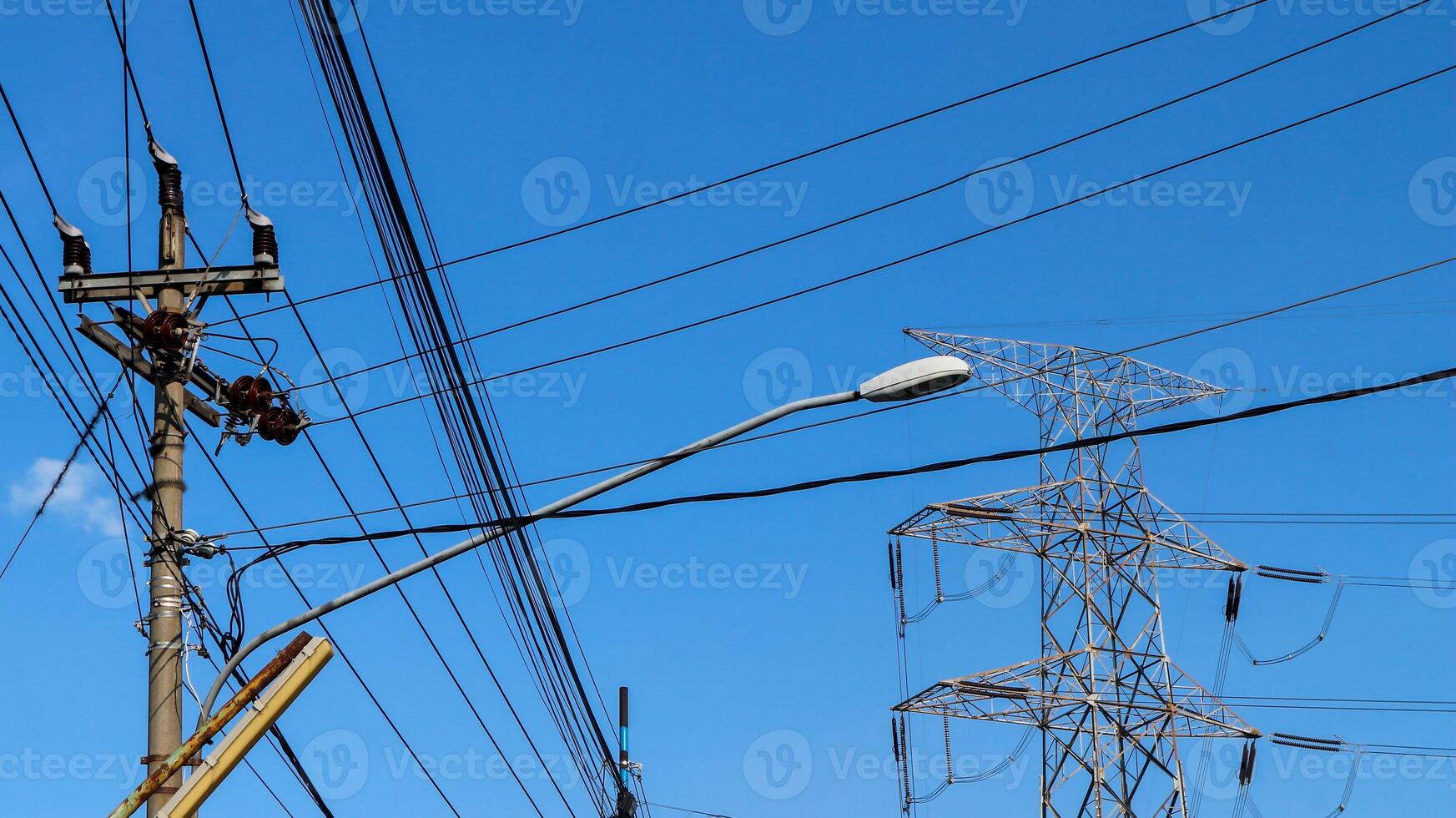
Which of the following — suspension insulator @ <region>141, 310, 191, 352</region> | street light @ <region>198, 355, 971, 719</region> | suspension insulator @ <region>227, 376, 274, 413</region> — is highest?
suspension insulator @ <region>141, 310, 191, 352</region>

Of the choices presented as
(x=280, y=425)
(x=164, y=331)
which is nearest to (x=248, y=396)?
(x=280, y=425)

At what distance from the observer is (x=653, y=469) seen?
37.2ft

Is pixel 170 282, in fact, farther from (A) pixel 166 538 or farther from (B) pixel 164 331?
(A) pixel 166 538

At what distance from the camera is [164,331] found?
12.2 m

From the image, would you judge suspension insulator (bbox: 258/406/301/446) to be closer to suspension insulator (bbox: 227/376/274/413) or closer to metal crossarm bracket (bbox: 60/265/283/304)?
suspension insulator (bbox: 227/376/274/413)

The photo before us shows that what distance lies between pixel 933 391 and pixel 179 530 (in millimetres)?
5667

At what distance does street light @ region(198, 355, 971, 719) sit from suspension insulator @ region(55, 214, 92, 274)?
3397mm

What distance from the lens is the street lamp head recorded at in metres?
10.8

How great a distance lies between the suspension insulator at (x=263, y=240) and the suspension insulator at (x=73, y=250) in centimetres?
129

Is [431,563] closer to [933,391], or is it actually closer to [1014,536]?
[933,391]

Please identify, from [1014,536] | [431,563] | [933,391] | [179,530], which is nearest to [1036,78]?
[933,391]

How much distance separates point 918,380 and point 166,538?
5.63 meters

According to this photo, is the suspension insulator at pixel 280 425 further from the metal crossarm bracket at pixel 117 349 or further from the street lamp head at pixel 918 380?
the street lamp head at pixel 918 380

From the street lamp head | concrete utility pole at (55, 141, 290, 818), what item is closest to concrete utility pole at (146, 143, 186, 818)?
concrete utility pole at (55, 141, 290, 818)
